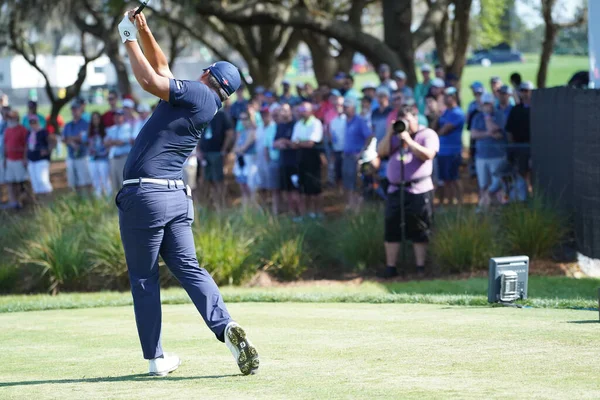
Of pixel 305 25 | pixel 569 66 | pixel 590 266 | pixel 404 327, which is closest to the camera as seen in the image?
pixel 404 327

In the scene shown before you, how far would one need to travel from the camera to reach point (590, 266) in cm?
1380

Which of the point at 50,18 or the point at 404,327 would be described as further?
the point at 50,18

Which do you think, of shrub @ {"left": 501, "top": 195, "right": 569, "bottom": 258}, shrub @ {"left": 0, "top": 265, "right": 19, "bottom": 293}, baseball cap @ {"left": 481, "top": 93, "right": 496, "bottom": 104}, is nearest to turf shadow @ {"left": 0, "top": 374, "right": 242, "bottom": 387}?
shrub @ {"left": 501, "top": 195, "right": 569, "bottom": 258}

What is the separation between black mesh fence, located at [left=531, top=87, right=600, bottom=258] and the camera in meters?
12.9

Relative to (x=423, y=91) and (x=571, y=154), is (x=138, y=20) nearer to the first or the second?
(x=571, y=154)

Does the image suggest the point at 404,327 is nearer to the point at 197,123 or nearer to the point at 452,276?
the point at 197,123

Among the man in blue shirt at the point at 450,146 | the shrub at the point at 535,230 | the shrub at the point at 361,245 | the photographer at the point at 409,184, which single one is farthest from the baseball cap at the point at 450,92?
the photographer at the point at 409,184

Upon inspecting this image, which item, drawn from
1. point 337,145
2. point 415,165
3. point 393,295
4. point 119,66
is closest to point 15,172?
point 337,145

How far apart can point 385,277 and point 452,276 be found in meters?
0.88

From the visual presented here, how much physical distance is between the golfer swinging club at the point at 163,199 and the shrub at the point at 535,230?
8297 mm

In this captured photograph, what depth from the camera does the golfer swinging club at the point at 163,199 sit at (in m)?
6.46

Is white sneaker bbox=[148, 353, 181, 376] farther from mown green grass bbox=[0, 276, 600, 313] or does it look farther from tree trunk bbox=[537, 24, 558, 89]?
tree trunk bbox=[537, 24, 558, 89]

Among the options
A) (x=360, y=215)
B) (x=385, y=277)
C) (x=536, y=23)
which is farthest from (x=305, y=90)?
(x=536, y=23)

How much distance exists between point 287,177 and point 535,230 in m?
4.82
